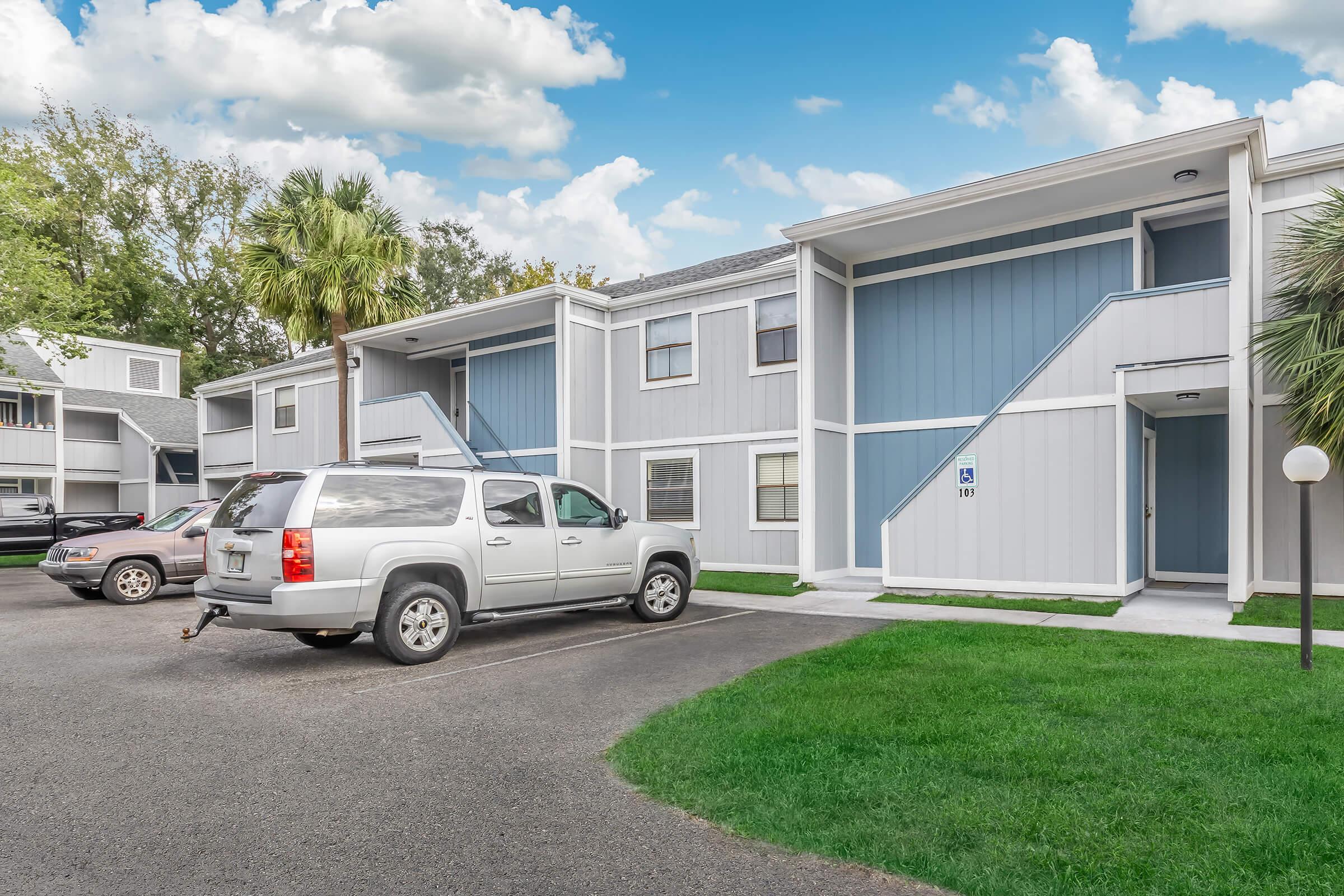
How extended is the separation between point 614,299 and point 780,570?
21.7 ft

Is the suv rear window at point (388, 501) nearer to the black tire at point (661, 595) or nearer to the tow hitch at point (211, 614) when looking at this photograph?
the tow hitch at point (211, 614)

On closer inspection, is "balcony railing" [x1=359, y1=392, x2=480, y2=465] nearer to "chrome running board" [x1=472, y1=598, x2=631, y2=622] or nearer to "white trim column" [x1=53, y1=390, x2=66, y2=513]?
"chrome running board" [x1=472, y1=598, x2=631, y2=622]

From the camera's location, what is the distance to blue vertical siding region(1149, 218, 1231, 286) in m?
12.2

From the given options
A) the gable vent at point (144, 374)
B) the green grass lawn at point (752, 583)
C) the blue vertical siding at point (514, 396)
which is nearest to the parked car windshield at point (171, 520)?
the blue vertical siding at point (514, 396)

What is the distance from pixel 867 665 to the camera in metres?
7.19

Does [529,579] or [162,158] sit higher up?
[162,158]

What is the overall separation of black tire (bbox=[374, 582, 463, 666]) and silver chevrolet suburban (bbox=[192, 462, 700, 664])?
12mm

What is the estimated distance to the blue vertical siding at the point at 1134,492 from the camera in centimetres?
1070

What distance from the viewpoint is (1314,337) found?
9.60 meters

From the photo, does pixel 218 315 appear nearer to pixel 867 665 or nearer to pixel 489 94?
pixel 489 94

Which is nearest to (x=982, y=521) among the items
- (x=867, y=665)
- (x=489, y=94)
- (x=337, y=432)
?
(x=867, y=665)

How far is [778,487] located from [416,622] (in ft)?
27.7

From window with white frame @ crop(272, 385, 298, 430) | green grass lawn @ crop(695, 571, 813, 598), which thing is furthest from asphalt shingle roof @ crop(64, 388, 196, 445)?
green grass lawn @ crop(695, 571, 813, 598)

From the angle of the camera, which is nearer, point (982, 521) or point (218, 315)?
point (982, 521)
